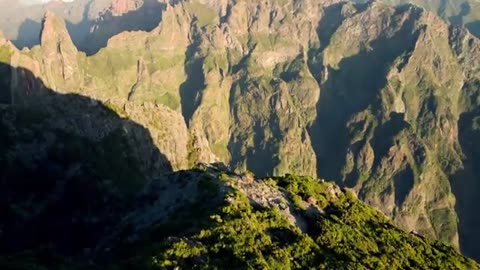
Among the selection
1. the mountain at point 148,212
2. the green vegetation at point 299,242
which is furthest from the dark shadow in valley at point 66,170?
the green vegetation at point 299,242

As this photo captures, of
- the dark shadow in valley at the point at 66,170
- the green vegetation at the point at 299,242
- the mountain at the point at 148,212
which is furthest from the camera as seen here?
the dark shadow in valley at the point at 66,170

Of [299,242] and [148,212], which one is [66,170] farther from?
[299,242]

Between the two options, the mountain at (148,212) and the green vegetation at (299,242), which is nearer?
the green vegetation at (299,242)

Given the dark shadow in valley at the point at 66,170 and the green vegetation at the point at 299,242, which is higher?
the green vegetation at the point at 299,242

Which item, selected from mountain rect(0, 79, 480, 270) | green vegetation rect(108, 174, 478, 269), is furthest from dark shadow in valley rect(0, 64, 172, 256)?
green vegetation rect(108, 174, 478, 269)

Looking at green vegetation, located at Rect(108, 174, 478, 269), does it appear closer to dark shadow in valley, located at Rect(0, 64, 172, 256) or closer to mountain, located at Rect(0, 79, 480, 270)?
mountain, located at Rect(0, 79, 480, 270)

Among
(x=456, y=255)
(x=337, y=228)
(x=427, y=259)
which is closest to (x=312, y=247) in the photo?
(x=337, y=228)

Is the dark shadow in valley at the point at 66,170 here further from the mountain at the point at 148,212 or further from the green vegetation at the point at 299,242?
the green vegetation at the point at 299,242

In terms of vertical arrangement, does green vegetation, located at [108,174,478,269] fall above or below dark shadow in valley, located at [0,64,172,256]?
above
